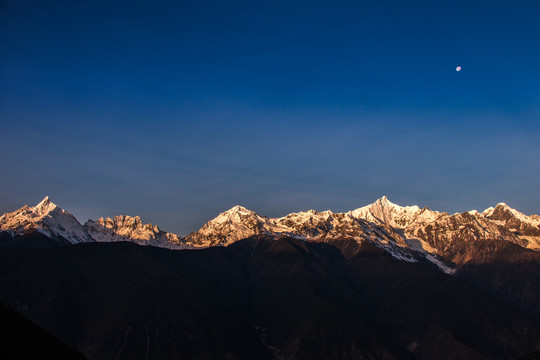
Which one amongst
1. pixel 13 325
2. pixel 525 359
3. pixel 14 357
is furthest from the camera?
pixel 525 359

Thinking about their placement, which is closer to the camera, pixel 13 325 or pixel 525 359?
pixel 13 325

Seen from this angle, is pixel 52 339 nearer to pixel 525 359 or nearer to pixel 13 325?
pixel 13 325

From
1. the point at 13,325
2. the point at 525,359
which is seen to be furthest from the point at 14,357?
the point at 525,359

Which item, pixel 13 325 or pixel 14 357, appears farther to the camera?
pixel 13 325

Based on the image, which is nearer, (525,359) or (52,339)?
(52,339)

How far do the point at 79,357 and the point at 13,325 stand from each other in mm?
21109

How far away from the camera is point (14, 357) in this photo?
14125 centimetres

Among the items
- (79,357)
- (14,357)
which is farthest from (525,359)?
(14,357)

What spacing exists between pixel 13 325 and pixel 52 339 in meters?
12.7

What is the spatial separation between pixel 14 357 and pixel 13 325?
899 inches

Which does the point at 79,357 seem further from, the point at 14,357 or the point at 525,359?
the point at 525,359

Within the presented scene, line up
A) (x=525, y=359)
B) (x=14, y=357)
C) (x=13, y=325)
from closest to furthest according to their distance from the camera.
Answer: (x=14, y=357), (x=13, y=325), (x=525, y=359)

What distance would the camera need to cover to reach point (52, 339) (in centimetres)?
16888

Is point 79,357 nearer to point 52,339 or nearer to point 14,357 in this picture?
point 52,339
